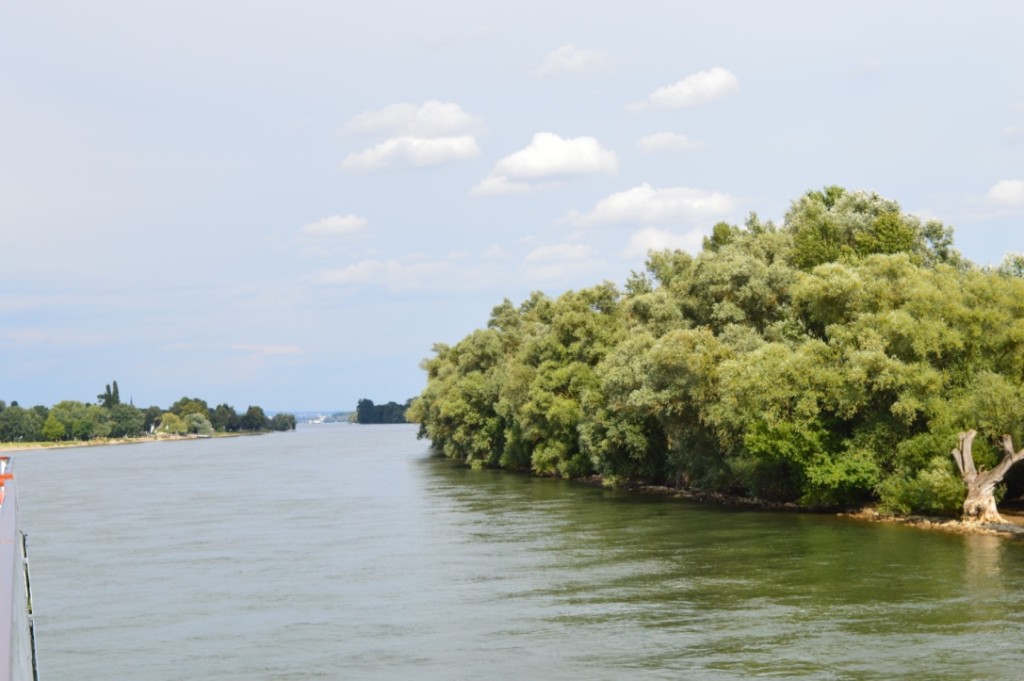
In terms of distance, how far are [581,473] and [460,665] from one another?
60.2 m

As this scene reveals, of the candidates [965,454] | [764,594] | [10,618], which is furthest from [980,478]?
[10,618]

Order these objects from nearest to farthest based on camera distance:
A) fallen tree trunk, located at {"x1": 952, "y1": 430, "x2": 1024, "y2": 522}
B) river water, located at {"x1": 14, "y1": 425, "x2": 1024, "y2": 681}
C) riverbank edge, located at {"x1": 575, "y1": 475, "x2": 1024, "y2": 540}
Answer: river water, located at {"x1": 14, "y1": 425, "x2": 1024, "y2": 681} → riverbank edge, located at {"x1": 575, "y1": 475, "x2": 1024, "y2": 540} → fallen tree trunk, located at {"x1": 952, "y1": 430, "x2": 1024, "y2": 522}

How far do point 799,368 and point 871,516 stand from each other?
7.49 m

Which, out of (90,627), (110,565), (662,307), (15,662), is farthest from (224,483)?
(15,662)

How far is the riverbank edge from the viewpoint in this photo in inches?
1827

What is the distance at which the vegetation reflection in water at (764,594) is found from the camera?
27.9 meters

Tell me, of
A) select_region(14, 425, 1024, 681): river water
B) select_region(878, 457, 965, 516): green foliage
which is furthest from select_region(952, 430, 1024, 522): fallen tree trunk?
select_region(14, 425, 1024, 681): river water

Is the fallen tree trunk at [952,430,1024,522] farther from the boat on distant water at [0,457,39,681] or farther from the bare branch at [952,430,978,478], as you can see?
the boat on distant water at [0,457,39,681]

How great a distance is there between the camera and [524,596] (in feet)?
124

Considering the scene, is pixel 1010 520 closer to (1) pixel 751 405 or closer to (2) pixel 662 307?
(1) pixel 751 405

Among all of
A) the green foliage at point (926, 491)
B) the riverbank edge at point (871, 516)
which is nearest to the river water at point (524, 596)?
the riverbank edge at point (871, 516)

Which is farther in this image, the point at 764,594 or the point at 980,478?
the point at 980,478

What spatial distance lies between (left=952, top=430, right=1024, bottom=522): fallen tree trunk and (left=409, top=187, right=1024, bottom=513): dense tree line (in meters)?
0.54

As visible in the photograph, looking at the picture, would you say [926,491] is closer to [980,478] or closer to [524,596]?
[980,478]
